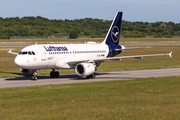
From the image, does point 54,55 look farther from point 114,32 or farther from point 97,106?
point 97,106

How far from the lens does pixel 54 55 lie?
34.8 meters

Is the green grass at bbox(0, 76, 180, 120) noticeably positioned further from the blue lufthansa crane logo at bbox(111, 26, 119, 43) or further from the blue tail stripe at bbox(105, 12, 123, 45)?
the blue lufthansa crane logo at bbox(111, 26, 119, 43)

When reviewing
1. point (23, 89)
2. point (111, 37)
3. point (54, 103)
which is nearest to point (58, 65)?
point (23, 89)

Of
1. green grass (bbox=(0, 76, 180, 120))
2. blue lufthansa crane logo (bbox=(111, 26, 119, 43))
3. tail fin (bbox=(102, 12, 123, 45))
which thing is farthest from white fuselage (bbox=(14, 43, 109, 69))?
green grass (bbox=(0, 76, 180, 120))

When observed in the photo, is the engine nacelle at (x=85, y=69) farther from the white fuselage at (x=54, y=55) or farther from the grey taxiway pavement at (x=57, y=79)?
the white fuselage at (x=54, y=55)

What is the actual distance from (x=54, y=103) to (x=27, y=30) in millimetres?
178471

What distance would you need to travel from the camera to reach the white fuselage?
32312 millimetres

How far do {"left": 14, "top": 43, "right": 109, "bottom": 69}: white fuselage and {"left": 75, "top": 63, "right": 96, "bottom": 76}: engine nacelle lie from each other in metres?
1.24

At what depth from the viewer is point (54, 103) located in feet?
63.4

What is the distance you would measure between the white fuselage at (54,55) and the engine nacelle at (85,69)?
124 cm

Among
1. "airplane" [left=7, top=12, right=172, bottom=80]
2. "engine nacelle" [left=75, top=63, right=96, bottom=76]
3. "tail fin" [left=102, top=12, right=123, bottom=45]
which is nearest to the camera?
"airplane" [left=7, top=12, right=172, bottom=80]

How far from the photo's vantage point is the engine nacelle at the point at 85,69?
→ 3441 centimetres

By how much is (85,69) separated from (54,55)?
160 inches

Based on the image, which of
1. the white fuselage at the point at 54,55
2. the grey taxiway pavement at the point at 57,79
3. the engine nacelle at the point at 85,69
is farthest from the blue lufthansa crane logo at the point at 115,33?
the engine nacelle at the point at 85,69
